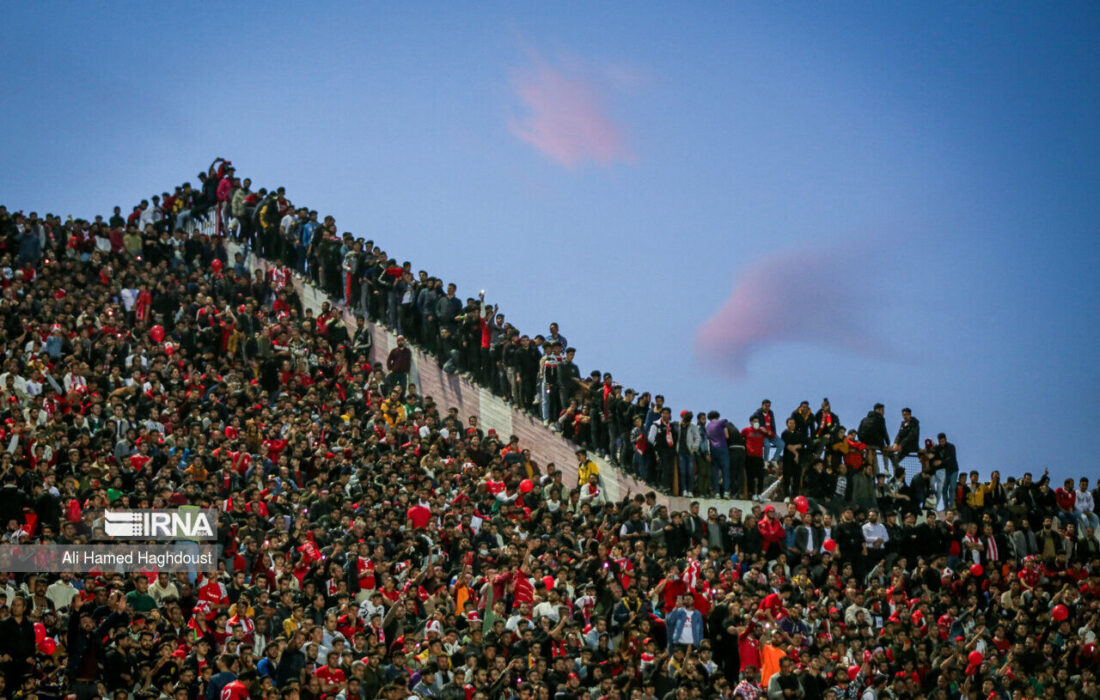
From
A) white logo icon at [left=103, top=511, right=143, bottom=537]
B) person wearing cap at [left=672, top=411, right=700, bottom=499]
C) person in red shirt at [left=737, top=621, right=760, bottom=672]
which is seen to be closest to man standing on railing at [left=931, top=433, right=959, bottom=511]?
person wearing cap at [left=672, top=411, right=700, bottom=499]

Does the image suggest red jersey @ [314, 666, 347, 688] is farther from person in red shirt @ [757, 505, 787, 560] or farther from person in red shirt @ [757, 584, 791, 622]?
person in red shirt @ [757, 505, 787, 560]

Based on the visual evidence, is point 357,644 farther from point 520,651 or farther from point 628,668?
point 628,668

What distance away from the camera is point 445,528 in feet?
80.7

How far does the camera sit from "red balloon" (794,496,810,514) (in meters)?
27.6

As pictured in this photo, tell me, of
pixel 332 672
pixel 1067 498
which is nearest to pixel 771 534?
pixel 1067 498

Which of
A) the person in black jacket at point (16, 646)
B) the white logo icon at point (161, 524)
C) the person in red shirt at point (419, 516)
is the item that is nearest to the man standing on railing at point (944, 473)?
the person in red shirt at point (419, 516)

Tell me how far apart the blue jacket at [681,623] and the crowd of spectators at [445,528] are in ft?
0.15

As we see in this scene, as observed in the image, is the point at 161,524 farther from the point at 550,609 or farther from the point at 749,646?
the point at 749,646

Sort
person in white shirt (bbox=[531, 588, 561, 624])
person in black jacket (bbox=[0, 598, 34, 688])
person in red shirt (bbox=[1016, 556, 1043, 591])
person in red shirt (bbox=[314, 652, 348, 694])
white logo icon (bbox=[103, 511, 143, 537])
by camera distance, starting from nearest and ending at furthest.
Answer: person in black jacket (bbox=[0, 598, 34, 688])
person in red shirt (bbox=[314, 652, 348, 694])
person in white shirt (bbox=[531, 588, 561, 624])
white logo icon (bbox=[103, 511, 143, 537])
person in red shirt (bbox=[1016, 556, 1043, 591])

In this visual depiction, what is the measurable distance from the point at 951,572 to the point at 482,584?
7.72m

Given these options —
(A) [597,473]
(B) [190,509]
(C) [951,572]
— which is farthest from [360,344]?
(C) [951,572]

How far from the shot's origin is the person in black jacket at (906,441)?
29.2 meters

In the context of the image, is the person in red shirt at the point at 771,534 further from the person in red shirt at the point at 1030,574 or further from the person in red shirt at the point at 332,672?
the person in red shirt at the point at 332,672

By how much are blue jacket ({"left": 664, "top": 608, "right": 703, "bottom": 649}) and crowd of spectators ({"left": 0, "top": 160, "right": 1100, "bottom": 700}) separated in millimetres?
44
